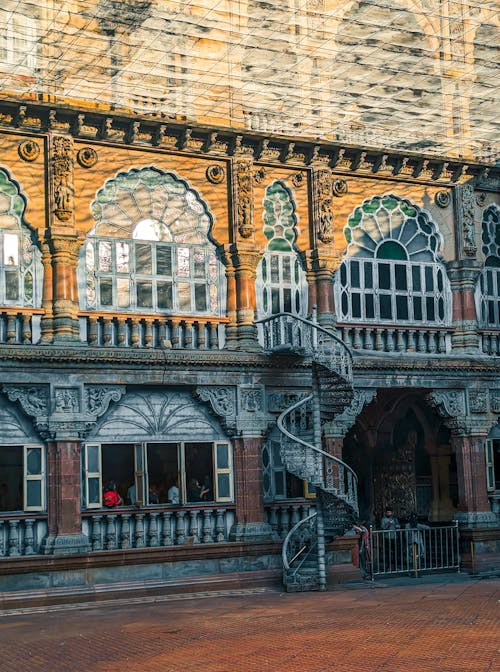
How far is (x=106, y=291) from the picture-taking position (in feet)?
70.6

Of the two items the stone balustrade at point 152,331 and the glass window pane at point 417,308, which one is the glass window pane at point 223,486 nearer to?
the stone balustrade at point 152,331

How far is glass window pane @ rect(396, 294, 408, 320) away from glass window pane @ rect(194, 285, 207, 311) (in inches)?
181

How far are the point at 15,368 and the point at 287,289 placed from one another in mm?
6348

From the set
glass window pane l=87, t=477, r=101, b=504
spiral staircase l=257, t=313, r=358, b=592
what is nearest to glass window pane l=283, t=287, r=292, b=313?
spiral staircase l=257, t=313, r=358, b=592

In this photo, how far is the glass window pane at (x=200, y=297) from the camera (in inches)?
882

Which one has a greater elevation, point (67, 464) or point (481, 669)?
point (67, 464)

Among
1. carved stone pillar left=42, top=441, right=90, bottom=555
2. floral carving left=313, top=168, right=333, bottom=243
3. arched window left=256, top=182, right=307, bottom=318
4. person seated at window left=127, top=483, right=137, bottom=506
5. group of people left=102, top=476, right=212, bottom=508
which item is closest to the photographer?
carved stone pillar left=42, top=441, right=90, bottom=555

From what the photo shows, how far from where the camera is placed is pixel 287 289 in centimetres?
2336

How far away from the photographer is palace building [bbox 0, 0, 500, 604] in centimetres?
2061

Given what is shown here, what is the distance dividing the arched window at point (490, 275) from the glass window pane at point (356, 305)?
10.1ft

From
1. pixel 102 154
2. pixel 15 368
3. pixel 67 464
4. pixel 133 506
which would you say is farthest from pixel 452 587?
pixel 102 154

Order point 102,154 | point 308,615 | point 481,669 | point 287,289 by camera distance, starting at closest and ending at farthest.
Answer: point 481,669 → point 308,615 → point 102,154 → point 287,289

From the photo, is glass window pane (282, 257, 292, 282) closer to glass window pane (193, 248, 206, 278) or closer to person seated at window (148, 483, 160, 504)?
glass window pane (193, 248, 206, 278)

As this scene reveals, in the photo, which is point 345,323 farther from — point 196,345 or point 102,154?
point 102,154
